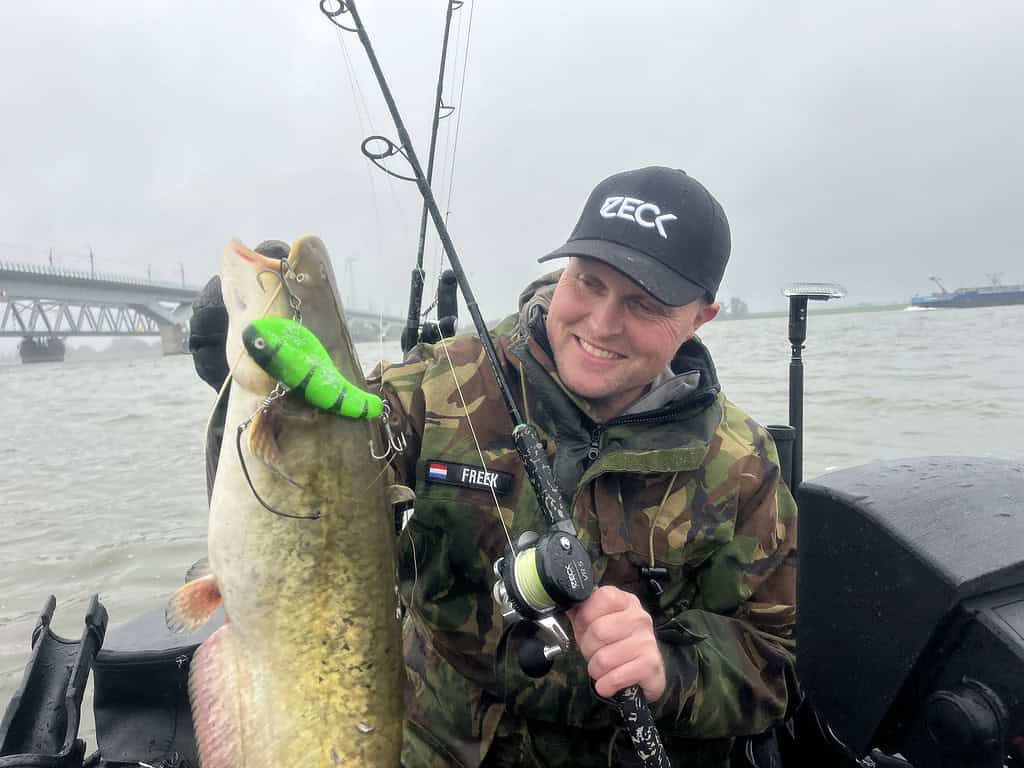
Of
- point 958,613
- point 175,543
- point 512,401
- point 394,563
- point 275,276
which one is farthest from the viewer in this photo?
point 175,543

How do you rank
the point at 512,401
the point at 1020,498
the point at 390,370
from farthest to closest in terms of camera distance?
the point at 390,370 < the point at 512,401 < the point at 1020,498

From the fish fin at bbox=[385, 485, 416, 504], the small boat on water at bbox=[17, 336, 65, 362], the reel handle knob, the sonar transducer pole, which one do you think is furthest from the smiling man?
the small boat on water at bbox=[17, 336, 65, 362]

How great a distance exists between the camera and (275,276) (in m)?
2.18

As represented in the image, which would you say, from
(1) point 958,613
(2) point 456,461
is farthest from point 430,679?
(1) point 958,613

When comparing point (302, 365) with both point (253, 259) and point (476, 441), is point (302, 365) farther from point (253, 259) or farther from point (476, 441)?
point (476, 441)

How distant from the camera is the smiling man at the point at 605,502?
99.6 inches

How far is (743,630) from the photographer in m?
2.57

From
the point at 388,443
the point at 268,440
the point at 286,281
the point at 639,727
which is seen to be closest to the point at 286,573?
the point at 268,440

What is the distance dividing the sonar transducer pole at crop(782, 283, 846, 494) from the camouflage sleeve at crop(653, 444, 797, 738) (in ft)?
2.77

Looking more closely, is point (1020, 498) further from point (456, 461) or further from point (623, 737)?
point (456, 461)

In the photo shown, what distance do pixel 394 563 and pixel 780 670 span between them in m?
1.48

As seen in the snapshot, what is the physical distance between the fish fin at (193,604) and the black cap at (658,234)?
161cm

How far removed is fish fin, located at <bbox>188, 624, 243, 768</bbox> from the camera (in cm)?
217

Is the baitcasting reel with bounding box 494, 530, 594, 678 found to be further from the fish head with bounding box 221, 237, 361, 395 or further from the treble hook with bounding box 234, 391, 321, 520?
the fish head with bounding box 221, 237, 361, 395
